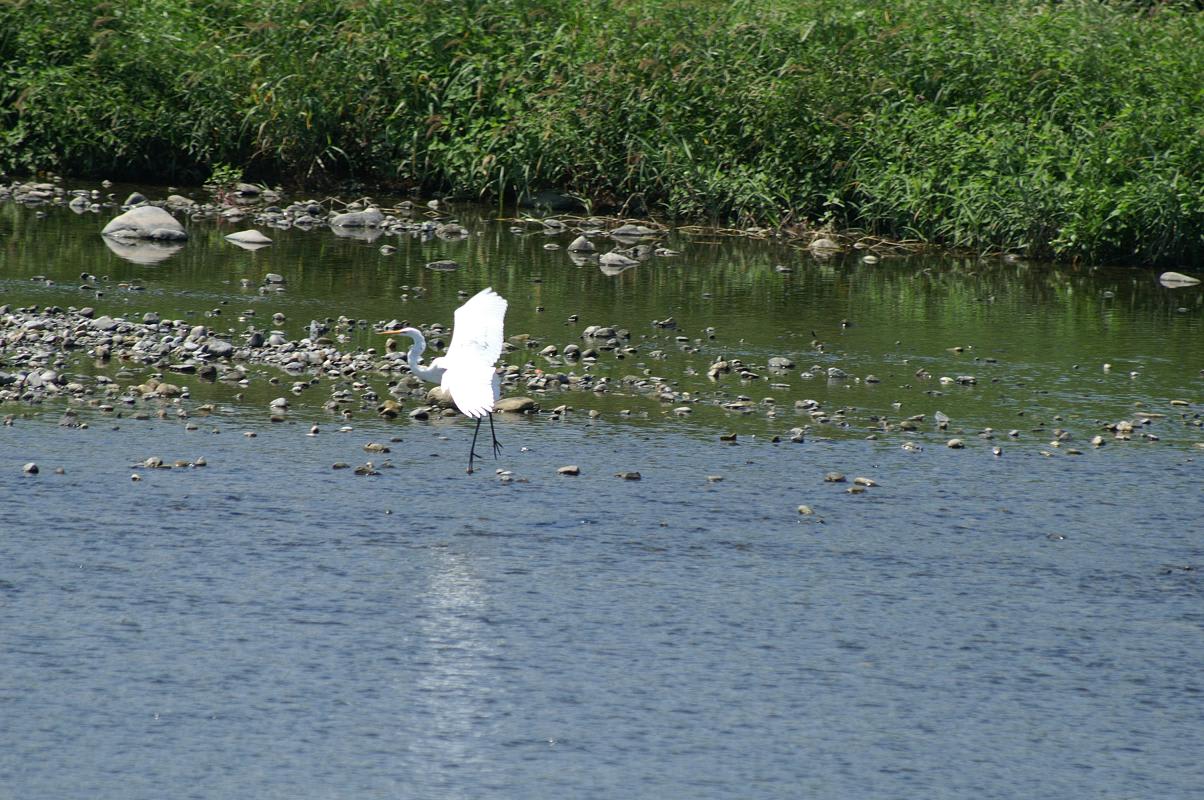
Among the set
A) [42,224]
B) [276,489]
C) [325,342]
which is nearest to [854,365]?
[325,342]

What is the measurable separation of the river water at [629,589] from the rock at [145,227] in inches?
201

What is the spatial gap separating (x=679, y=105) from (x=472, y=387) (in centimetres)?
1231

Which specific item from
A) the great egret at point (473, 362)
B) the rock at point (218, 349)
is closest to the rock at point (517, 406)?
the great egret at point (473, 362)

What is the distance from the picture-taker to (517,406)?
12141 mm

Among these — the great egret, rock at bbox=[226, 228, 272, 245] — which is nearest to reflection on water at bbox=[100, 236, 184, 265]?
rock at bbox=[226, 228, 272, 245]

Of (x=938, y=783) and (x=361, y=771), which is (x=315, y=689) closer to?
(x=361, y=771)

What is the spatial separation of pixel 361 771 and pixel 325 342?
789cm

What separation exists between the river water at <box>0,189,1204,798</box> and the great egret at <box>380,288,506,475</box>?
19.6 inches

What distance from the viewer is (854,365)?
14.2 meters

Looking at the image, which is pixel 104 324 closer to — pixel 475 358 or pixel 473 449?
pixel 473 449

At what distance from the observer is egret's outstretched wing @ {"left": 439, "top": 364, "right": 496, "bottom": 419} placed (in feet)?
33.4

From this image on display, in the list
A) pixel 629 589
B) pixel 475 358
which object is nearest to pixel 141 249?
pixel 475 358

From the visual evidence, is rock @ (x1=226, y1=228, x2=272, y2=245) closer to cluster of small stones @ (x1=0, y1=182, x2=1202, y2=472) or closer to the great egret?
cluster of small stones @ (x1=0, y1=182, x2=1202, y2=472)

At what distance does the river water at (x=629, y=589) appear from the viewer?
672 cm
